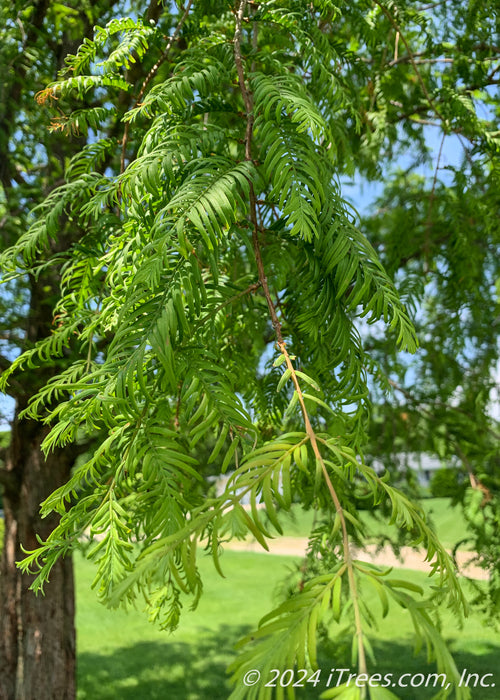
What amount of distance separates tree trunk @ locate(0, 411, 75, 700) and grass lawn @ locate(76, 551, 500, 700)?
161cm

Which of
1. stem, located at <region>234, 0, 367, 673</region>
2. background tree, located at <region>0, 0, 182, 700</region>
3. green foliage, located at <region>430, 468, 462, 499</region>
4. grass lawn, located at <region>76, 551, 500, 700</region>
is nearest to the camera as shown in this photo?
stem, located at <region>234, 0, 367, 673</region>

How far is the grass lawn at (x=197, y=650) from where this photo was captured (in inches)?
206

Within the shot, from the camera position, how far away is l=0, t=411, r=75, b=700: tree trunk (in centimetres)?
291

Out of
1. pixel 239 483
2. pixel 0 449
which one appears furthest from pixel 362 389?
pixel 0 449

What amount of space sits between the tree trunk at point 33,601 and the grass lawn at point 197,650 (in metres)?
1.61

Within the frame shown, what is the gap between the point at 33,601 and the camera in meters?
Answer: 2.91

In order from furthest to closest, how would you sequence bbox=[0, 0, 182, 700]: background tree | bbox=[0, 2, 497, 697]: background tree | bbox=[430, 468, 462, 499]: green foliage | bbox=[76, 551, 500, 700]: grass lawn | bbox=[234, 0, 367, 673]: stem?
bbox=[76, 551, 500, 700]: grass lawn < bbox=[430, 468, 462, 499]: green foliage < bbox=[0, 0, 182, 700]: background tree < bbox=[0, 2, 497, 697]: background tree < bbox=[234, 0, 367, 673]: stem

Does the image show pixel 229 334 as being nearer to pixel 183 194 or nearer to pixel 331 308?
pixel 331 308

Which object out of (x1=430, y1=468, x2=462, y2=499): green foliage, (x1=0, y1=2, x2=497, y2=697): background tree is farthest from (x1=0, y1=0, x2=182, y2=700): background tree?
(x1=430, y1=468, x2=462, y2=499): green foliage

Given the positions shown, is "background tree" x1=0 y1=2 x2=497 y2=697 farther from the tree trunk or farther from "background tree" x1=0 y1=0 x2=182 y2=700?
the tree trunk

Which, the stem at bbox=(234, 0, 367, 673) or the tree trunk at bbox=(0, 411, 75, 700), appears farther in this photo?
the tree trunk at bbox=(0, 411, 75, 700)

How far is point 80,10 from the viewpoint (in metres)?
2.91

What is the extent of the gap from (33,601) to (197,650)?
3905 mm

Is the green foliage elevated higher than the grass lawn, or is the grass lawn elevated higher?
the green foliage
